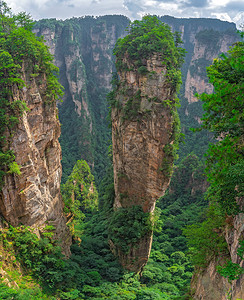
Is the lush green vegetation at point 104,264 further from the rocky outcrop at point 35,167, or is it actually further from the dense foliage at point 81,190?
the dense foliage at point 81,190

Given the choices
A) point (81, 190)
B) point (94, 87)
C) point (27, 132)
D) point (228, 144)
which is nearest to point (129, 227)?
point (27, 132)

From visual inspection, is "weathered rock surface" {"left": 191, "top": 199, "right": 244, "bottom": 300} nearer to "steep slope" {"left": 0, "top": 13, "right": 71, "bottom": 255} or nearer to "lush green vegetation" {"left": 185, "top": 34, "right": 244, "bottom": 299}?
"lush green vegetation" {"left": 185, "top": 34, "right": 244, "bottom": 299}

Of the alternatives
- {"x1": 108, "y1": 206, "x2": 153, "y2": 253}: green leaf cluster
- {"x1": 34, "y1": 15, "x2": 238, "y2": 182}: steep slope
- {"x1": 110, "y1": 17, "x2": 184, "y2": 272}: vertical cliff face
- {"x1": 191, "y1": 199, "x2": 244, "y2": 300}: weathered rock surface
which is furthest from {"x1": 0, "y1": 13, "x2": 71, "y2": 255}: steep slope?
{"x1": 34, "y1": 15, "x2": 238, "y2": 182}: steep slope

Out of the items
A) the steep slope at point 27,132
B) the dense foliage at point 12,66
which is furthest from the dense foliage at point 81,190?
the dense foliage at point 12,66

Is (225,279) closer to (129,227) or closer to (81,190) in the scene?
(129,227)

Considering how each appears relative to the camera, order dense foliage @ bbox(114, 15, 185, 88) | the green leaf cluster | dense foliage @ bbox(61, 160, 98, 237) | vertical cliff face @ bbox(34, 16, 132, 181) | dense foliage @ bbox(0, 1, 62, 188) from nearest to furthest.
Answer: dense foliage @ bbox(0, 1, 62, 188), dense foliage @ bbox(114, 15, 185, 88), the green leaf cluster, dense foliage @ bbox(61, 160, 98, 237), vertical cliff face @ bbox(34, 16, 132, 181)

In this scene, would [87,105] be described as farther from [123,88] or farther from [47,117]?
[47,117]

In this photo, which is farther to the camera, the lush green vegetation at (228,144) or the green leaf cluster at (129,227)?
the green leaf cluster at (129,227)

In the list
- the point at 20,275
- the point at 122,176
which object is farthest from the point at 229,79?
the point at 122,176

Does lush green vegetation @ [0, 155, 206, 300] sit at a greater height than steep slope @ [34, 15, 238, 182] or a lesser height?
lesser
